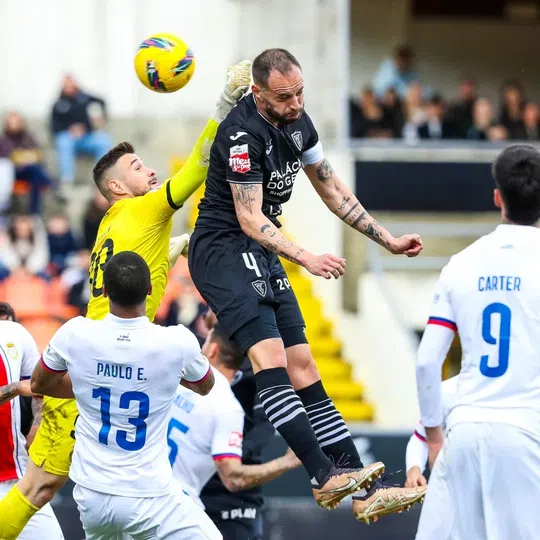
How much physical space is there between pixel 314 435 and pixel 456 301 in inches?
48.0

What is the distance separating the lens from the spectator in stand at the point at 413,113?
17688 mm

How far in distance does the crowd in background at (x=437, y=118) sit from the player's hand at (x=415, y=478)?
1097cm

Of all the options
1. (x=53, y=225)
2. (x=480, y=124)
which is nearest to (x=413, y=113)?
(x=480, y=124)

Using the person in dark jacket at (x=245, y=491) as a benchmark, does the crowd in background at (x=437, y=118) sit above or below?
above

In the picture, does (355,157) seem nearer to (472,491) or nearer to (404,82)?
(404,82)

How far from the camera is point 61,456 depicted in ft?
23.6

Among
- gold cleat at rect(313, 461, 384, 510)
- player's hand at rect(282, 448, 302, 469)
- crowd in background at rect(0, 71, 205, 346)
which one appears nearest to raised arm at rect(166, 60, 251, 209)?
player's hand at rect(282, 448, 302, 469)

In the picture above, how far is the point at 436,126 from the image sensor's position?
58.7ft

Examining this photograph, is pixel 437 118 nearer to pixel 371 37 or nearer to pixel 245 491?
pixel 371 37

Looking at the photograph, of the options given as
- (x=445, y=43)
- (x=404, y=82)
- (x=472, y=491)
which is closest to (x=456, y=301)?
(x=472, y=491)

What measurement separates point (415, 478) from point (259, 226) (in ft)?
5.29

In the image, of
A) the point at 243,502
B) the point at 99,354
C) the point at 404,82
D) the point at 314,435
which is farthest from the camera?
the point at 404,82

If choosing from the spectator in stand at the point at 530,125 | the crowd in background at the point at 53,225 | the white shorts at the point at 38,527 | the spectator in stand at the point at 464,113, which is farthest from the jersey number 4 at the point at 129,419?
the spectator in stand at the point at 530,125

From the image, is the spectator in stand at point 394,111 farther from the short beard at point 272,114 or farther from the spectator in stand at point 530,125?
the short beard at point 272,114
